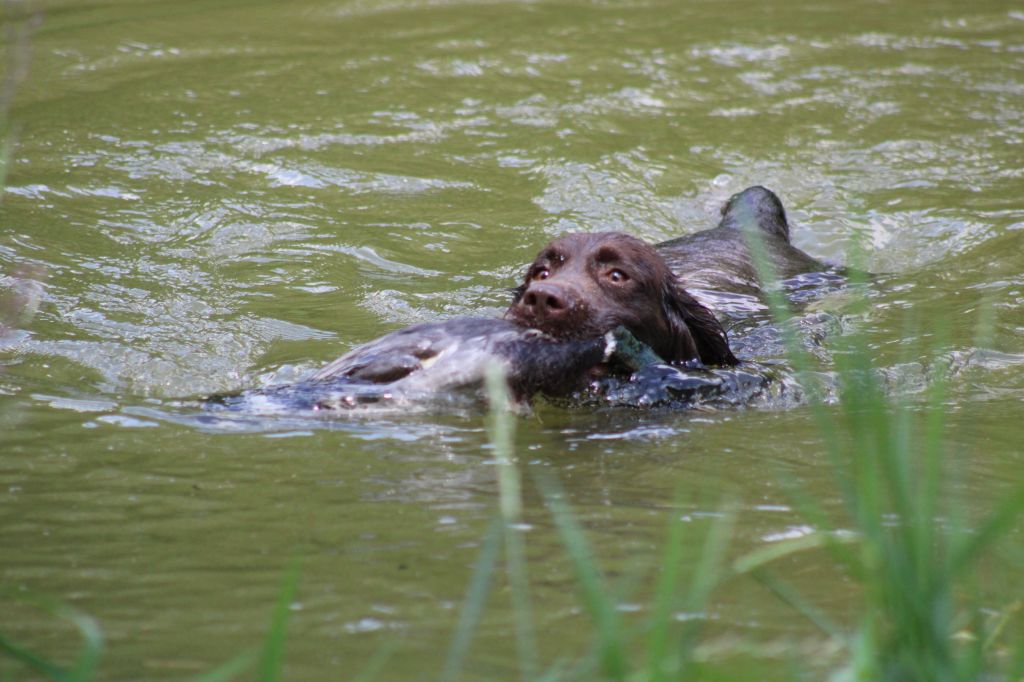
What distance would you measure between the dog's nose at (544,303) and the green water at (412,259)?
1.33 feet

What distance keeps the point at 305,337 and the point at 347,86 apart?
4.72m

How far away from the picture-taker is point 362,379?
4250mm

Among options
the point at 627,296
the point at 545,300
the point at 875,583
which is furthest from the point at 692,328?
the point at 875,583

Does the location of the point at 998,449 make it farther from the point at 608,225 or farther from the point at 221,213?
the point at 221,213

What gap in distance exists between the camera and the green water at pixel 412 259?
2.75 metres

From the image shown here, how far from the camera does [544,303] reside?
467cm

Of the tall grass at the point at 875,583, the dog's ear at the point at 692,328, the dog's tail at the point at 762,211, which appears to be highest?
the tall grass at the point at 875,583

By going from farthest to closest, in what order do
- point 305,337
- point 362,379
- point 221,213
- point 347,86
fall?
point 347,86, point 221,213, point 305,337, point 362,379

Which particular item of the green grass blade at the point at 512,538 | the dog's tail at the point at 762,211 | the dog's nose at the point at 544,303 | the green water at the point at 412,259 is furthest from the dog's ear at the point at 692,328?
the green grass blade at the point at 512,538

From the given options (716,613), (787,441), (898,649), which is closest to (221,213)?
(787,441)

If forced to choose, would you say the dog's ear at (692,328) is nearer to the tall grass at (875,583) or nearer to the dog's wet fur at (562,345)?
the dog's wet fur at (562,345)

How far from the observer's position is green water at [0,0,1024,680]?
2.75 metres

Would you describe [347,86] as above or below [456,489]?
above

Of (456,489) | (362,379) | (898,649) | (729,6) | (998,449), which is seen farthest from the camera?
(729,6)
